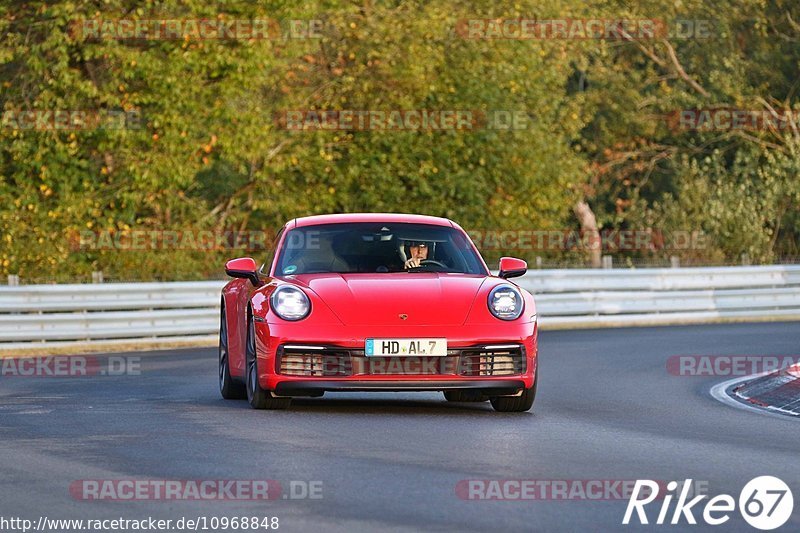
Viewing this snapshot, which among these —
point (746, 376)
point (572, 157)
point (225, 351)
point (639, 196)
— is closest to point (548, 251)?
point (572, 157)

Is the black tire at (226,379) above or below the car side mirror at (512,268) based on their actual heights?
below

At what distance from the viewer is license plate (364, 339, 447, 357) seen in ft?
39.8

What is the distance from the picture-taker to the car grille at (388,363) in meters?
12.2

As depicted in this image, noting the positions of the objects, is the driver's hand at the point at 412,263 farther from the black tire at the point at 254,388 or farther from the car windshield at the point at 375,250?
the black tire at the point at 254,388

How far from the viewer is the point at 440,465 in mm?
9562

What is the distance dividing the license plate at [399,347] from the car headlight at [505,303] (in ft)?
1.86

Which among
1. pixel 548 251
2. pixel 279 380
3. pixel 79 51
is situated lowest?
pixel 548 251

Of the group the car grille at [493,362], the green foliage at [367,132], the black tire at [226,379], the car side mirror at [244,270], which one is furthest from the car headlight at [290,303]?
the green foliage at [367,132]

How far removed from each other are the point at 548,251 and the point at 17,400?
26.3 metres

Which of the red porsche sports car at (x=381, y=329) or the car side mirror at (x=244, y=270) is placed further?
the car side mirror at (x=244, y=270)

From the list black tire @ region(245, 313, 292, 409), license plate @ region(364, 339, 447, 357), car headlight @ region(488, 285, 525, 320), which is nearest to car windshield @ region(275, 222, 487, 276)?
black tire @ region(245, 313, 292, 409)

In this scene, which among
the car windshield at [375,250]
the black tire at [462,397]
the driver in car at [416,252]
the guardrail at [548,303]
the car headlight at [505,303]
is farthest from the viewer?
the guardrail at [548,303]

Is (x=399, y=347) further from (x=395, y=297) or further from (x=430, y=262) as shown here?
(x=430, y=262)

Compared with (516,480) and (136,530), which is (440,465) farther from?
(136,530)
